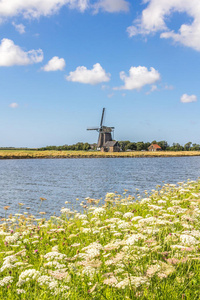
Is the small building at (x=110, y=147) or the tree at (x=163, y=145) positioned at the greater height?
the tree at (x=163, y=145)

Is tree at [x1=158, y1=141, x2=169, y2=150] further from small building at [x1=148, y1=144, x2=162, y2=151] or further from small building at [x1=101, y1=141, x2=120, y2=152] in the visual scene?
small building at [x1=101, y1=141, x2=120, y2=152]

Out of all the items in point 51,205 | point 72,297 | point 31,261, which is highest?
point 72,297

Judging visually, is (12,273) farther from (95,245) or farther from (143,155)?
(143,155)

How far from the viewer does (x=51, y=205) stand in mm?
14891

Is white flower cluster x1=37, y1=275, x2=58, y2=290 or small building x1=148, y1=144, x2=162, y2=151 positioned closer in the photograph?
white flower cluster x1=37, y1=275, x2=58, y2=290

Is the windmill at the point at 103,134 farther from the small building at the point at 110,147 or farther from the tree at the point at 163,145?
the tree at the point at 163,145

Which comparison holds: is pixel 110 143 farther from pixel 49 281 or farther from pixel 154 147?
pixel 49 281

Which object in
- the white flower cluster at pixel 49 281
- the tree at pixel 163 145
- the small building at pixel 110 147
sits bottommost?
the white flower cluster at pixel 49 281

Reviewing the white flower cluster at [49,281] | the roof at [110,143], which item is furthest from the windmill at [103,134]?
the white flower cluster at [49,281]

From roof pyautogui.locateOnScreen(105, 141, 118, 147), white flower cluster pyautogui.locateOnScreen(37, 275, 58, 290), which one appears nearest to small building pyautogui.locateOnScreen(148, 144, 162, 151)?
roof pyautogui.locateOnScreen(105, 141, 118, 147)

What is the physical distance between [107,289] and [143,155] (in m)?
88.7

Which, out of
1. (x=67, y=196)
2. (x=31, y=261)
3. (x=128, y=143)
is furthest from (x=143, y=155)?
(x=31, y=261)

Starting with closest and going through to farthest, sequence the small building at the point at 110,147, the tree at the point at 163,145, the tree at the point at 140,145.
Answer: the small building at the point at 110,147
the tree at the point at 140,145
the tree at the point at 163,145

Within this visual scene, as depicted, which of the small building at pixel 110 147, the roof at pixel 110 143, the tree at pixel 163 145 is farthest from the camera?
the tree at pixel 163 145
